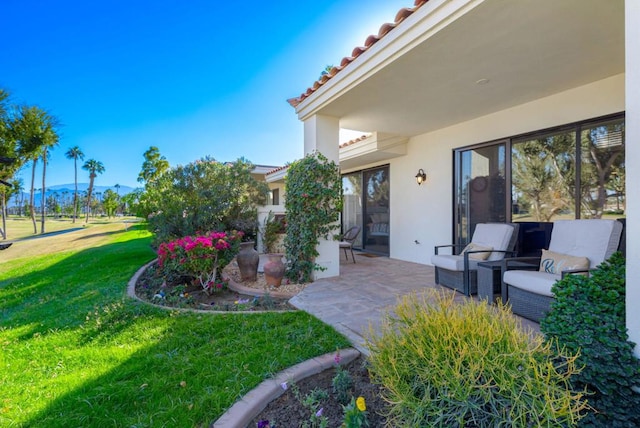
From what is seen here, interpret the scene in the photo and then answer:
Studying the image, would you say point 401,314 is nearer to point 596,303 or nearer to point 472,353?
point 472,353

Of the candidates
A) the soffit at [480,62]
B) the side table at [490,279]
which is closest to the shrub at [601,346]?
the side table at [490,279]

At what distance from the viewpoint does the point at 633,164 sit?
165cm

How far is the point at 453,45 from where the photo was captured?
10.6ft

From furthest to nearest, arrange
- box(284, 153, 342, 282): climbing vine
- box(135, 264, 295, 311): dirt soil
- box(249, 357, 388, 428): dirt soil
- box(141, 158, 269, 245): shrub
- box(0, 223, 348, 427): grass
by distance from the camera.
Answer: box(141, 158, 269, 245): shrub
box(284, 153, 342, 282): climbing vine
box(135, 264, 295, 311): dirt soil
box(0, 223, 348, 427): grass
box(249, 357, 388, 428): dirt soil

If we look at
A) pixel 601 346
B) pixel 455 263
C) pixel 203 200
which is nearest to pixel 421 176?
pixel 455 263

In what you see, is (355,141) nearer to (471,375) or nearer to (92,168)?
(471,375)

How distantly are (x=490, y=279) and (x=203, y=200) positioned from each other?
217 inches

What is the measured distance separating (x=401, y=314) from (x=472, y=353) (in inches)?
17.5

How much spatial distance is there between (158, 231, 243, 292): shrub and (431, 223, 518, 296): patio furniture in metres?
3.33

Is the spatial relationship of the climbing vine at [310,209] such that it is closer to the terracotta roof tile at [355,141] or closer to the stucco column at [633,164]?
the terracotta roof tile at [355,141]

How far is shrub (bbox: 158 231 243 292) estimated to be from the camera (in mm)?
4488

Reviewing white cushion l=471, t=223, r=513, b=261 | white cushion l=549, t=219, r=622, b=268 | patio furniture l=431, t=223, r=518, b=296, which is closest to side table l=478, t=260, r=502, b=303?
patio furniture l=431, t=223, r=518, b=296

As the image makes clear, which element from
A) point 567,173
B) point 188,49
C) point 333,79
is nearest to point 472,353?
point 333,79

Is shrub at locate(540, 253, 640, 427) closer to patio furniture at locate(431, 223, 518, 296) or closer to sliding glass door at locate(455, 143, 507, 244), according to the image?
patio furniture at locate(431, 223, 518, 296)
